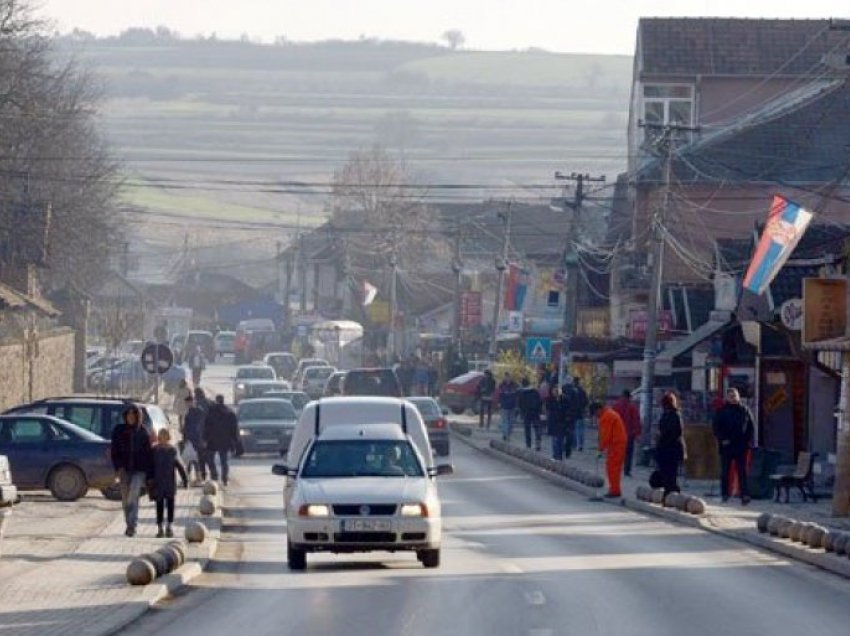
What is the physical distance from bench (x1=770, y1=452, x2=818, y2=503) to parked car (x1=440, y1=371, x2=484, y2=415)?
37180mm

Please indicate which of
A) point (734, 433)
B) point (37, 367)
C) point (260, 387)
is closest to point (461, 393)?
point (260, 387)

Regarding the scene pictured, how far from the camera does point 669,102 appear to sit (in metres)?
74.0

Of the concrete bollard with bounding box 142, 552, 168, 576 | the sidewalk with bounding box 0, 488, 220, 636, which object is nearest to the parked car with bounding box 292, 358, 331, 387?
the sidewalk with bounding box 0, 488, 220, 636

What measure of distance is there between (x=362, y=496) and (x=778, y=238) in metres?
14.7

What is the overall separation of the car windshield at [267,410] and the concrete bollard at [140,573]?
100 ft

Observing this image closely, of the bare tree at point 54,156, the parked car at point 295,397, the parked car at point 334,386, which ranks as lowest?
the parked car at point 295,397

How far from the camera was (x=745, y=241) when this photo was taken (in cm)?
6131

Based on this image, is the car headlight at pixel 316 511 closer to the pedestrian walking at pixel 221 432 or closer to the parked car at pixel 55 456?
the parked car at pixel 55 456

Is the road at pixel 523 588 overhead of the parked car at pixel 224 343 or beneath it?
beneath

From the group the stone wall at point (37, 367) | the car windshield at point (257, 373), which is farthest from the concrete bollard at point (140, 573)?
the car windshield at point (257, 373)

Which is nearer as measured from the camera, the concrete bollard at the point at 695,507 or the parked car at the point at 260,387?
the concrete bollard at the point at 695,507

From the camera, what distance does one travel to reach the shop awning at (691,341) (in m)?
50.0

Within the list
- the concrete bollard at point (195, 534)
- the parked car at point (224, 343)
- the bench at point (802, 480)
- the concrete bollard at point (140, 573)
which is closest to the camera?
the concrete bollard at point (140, 573)

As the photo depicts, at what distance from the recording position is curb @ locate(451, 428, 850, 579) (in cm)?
2430
